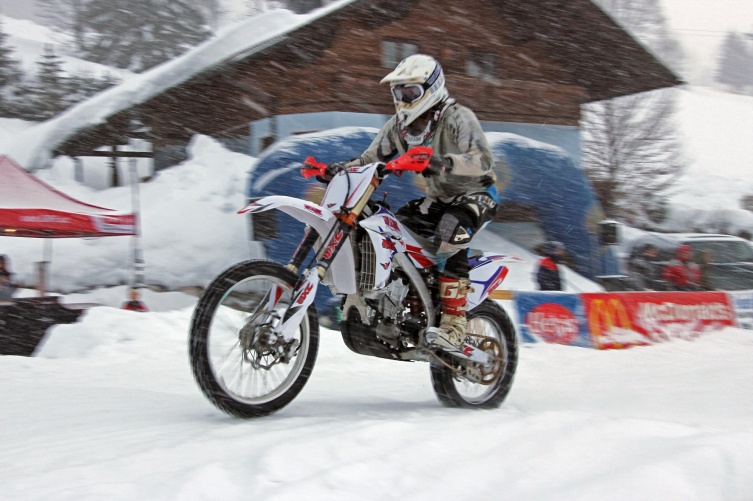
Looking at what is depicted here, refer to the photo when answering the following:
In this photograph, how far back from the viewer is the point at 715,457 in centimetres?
273

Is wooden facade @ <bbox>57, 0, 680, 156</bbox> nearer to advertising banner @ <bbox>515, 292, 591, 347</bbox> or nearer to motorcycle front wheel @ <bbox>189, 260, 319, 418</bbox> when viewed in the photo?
advertising banner @ <bbox>515, 292, 591, 347</bbox>

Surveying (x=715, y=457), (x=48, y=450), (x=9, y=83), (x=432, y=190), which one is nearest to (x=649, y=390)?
(x=432, y=190)

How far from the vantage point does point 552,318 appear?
9.02 metres

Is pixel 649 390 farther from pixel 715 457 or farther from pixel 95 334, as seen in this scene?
pixel 95 334

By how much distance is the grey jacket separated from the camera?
4.27m

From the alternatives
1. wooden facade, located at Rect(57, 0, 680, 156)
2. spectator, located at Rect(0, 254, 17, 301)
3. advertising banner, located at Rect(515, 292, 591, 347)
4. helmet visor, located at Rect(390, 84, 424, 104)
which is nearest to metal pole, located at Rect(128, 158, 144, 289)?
wooden facade, located at Rect(57, 0, 680, 156)

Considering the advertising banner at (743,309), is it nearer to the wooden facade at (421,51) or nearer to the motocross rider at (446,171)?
the wooden facade at (421,51)

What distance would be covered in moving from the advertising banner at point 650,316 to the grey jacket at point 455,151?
5192mm

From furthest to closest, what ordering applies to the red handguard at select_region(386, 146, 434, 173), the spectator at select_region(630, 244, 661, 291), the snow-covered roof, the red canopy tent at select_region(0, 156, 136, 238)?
the spectator at select_region(630, 244, 661, 291), the snow-covered roof, the red canopy tent at select_region(0, 156, 136, 238), the red handguard at select_region(386, 146, 434, 173)

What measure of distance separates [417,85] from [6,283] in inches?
278

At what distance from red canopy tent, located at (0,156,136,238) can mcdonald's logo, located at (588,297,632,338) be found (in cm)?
637

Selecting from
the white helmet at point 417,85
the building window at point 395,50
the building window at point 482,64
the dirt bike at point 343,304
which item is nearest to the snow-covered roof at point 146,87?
the building window at point 395,50

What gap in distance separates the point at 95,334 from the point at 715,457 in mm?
5767

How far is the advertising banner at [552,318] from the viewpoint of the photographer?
29.1 feet
